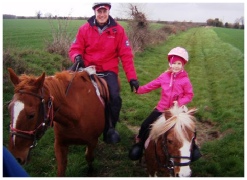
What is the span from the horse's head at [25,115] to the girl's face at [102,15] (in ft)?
6.08

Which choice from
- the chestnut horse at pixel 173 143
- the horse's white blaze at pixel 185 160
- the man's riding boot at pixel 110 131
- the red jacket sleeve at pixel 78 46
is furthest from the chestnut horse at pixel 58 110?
the horse's white blaze at pixel 185 160

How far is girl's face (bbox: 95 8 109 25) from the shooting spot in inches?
176

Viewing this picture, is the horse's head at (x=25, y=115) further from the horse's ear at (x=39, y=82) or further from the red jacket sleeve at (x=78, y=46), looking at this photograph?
the red jacket sleeve at (x=78, y=46)

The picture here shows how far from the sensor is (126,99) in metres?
8.70

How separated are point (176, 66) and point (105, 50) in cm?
A: 120

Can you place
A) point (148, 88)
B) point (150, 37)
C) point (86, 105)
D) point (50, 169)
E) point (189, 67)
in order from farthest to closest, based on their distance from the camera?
point (150, 37) → point (189, 67) → point (50, 169) → point (148, 88) → point (86, 105)

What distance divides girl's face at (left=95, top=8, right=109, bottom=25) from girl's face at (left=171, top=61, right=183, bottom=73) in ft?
4.36

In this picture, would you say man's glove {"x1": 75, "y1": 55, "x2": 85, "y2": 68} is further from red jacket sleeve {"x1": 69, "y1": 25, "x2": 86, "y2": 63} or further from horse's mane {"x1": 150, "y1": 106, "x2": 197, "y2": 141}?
horse's mane {"x1": 150, "y1": 106, "x2": 197, "y2": 141}

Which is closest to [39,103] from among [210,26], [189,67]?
[189,67]

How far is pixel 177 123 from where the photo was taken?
3.39 metres

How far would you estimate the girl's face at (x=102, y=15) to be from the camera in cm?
448

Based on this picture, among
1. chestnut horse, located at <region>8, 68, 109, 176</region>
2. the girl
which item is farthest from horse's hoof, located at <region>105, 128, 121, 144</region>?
the girl

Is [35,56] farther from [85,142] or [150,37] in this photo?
[150,37]

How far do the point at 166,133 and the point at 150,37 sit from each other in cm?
1919
